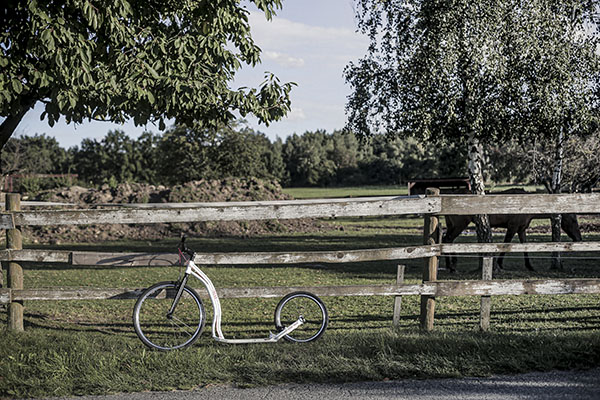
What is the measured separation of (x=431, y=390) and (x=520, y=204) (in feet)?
9.45

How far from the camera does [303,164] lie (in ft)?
443

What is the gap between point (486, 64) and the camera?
12.1 m

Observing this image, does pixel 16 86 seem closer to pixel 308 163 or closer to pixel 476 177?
pixel 476 177

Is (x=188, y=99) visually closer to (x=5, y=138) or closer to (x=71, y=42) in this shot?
(x=71, y=42)

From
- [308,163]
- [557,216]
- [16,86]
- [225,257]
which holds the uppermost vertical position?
[308,163]

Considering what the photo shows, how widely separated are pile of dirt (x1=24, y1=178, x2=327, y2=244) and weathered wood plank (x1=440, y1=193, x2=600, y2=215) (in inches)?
704

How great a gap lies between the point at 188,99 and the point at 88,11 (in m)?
1.75

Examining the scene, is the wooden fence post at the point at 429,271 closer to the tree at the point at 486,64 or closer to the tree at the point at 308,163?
the tree at the point at 486,64

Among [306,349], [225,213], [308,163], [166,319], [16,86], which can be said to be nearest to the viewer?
[306,349]

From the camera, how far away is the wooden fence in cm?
630

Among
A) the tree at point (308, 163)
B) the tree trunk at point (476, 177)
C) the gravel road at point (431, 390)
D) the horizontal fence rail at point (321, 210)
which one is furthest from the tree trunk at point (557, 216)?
the tree at point (308, 163)

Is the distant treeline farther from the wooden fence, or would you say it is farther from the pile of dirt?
the wooden fence

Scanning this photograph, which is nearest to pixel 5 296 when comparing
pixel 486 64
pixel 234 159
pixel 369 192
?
pixel 486 64

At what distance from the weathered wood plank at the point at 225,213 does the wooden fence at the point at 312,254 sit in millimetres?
11
